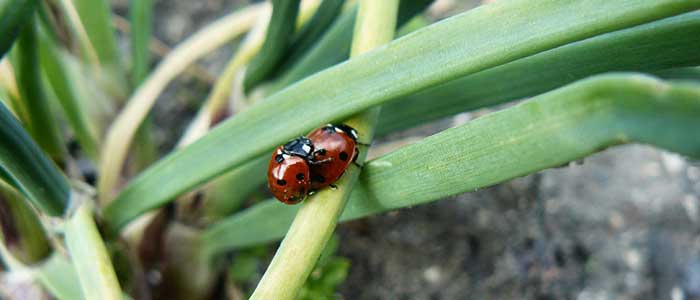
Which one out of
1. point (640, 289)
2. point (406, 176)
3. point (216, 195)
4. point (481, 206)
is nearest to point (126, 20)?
point (216, 195)

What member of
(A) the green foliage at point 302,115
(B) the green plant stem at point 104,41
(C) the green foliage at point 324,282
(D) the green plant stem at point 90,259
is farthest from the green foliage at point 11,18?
(C) the green foliage at point 324,282

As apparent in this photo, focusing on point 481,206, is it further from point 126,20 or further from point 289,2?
point 126,20

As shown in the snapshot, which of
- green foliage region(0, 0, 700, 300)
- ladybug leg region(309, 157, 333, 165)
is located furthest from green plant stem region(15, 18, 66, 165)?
ladybug leg region(309, 157, 333, 165)

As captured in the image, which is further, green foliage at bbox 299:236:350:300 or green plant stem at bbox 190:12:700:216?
green foliage at bbox 299:236:350:300

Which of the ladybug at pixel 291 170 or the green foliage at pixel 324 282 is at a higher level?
the ladybug at pixel 291 170

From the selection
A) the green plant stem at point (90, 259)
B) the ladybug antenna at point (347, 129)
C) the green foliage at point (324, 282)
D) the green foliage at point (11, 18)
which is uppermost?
the green foliage at point (11, 18)

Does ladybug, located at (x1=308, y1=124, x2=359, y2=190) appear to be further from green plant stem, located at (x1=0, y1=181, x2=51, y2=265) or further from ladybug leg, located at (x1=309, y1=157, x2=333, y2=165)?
green plant stem, located at (x1=0, y1=181, x2=51, y2=265)

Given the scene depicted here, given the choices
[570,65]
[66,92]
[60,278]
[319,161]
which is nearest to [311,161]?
[319,161]

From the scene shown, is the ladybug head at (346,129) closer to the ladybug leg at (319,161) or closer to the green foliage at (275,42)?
the ladybug leg at (319,161)
